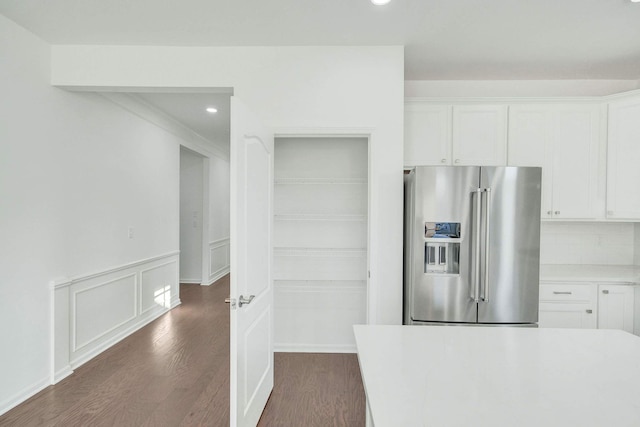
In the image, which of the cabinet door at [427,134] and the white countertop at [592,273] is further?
the cabinet door at [427,134]

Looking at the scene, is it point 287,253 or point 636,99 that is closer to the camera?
point 636,99

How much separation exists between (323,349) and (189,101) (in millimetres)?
3038

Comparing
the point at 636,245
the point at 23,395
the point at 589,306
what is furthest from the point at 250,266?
the point at 636,245

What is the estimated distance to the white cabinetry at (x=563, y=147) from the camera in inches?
117

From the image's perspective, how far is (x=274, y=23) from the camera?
2.25 m

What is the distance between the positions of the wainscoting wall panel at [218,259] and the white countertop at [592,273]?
509 cm

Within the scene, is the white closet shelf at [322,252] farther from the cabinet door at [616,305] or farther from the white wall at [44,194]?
the cabinet door at [616,305]

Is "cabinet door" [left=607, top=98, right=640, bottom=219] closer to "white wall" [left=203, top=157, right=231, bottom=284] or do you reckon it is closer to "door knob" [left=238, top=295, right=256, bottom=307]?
"door knob" [left=238, top=295, right=256, bottom=307]

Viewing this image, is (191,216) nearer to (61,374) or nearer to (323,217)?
(61,374)

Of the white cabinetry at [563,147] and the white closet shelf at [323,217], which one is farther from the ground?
the white cabinetry at [563,147]

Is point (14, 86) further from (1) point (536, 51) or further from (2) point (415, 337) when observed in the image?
(1) point (536, 51)

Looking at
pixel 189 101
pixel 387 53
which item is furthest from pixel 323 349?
pixel 189 101

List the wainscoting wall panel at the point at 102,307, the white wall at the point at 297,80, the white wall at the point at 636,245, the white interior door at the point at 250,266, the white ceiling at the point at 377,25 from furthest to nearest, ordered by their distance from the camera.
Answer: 1. the white wall at the point at 636,245
2. the wainscoting wall panel at the point at 102,307
3. the white wall at the point at 297,80
4. the white ceiling at the point at 377,25
5. the white interior door at the point at 250,266

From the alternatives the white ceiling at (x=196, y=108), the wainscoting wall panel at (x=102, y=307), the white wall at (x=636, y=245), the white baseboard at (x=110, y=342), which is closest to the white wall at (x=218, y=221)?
the white ceiling at (x=196, y=108)
